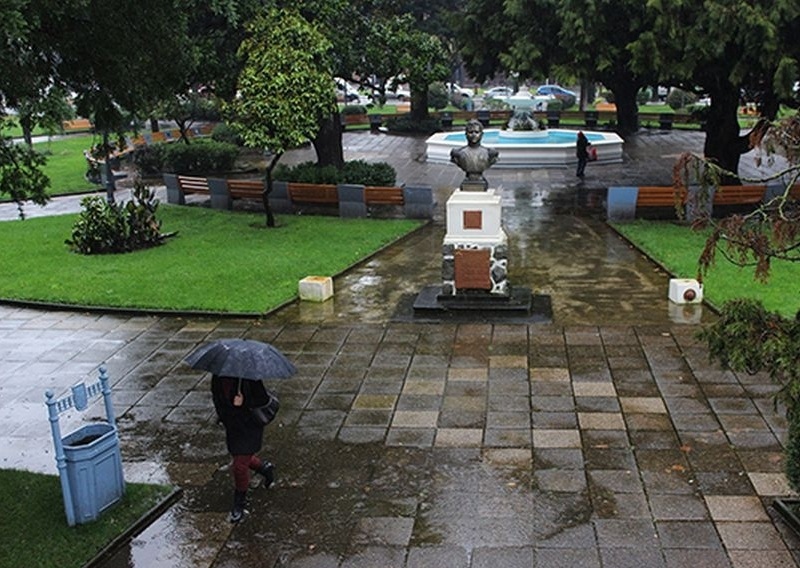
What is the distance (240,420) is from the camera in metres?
6.98

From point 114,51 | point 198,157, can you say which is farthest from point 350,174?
point 114,51

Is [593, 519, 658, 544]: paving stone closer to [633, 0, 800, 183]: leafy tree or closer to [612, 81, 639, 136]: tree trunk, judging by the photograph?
[633, 0, 800, 183]: leafy tree

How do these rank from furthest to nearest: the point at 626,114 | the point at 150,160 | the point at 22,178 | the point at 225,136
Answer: the point at 626,114, the point at 225,136, the point at 150,160, the point at 22,178

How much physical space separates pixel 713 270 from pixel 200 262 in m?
9.24

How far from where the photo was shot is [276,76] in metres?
17.3

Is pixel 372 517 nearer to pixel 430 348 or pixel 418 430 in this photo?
pixel 418 430

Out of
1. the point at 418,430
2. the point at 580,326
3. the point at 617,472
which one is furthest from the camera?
the point at 580,326

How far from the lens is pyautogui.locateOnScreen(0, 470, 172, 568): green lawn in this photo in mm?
6480

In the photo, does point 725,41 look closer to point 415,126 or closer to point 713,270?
point 713,270

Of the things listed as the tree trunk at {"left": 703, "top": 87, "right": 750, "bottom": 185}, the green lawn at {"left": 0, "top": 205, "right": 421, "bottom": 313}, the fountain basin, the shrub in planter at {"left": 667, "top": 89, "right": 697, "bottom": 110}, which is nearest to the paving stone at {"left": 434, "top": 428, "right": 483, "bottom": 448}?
the green lawn at {"left": 0, "top": 205, "right": 421, "bottom": 313}

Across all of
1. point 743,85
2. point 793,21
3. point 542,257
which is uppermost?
point 793,21

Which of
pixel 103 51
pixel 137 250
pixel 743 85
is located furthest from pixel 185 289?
pixel 743 85

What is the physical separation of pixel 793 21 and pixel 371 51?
948 centimetres

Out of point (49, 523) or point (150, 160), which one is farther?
point (150, 160)
